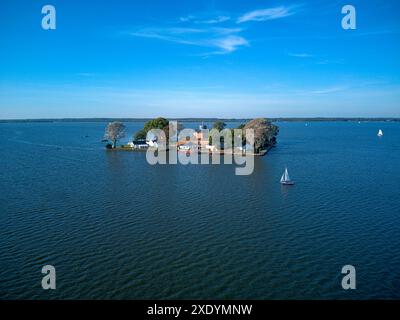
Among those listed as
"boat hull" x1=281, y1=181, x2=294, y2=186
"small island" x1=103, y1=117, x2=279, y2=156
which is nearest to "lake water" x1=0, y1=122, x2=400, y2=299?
"boat hull" x1=281, y1=181, x2=294, y2=186

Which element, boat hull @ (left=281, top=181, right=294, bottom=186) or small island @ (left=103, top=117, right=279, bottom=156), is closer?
boat hull @ (left=281, top=181, right=294, bottom=186)

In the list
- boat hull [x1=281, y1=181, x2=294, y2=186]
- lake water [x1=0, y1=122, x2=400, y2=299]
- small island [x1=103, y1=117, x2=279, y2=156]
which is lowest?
lake water [x1=0, y1=122, x2=400, y2=299]

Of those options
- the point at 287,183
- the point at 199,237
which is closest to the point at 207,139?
the point at 287,183

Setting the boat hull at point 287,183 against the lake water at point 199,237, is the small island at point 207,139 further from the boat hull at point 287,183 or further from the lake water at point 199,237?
the boat hull at point 287,183

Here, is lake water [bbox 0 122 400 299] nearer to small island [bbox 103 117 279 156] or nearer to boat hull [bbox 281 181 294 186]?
boat hull [bbox 281 181 294 186]

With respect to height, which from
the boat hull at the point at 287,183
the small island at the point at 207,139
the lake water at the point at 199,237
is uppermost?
the small island at the point at 207,139

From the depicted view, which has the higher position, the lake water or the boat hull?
the boat hull

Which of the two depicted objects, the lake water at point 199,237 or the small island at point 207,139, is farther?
the small island at point 207,139

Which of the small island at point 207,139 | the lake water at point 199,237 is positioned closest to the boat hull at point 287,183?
the lake water at point 199,237

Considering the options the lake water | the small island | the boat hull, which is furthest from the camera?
the small island
